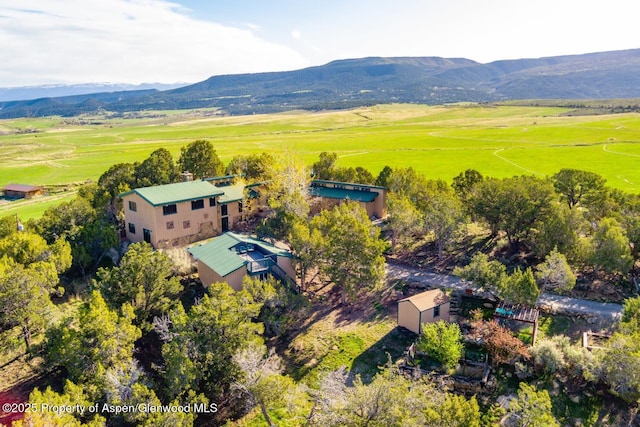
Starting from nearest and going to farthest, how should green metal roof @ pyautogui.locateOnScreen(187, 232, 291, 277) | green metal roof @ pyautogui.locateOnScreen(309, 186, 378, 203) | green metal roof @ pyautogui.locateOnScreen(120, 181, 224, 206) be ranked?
green metal roof @ pyautogui.locateOnScreen(187, 232, 291, 277)
green metal roof @ pyautogui.locateOnScreen(120, 181, 224, 206)
green metal roof @ pyautogui.locateOnScreen(309, 186, 378, 203)

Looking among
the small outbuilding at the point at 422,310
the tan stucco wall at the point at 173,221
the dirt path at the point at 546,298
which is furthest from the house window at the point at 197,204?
the small outbuilding at the point at 422,310

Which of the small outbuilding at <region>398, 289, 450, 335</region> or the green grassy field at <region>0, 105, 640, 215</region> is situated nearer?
the small outbuilding at <region>398, 289, 450, 335</region>

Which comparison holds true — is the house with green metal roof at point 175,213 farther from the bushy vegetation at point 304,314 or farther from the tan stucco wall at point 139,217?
the bushy vegetation at point 304,314

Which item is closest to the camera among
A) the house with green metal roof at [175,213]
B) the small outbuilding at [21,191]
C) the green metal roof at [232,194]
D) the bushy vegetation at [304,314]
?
the bushy vegetation at [304,314]

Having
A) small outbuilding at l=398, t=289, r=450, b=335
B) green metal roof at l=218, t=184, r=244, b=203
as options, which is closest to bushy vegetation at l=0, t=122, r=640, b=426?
small outbuilding at l=398, t=289, r=450, b=335

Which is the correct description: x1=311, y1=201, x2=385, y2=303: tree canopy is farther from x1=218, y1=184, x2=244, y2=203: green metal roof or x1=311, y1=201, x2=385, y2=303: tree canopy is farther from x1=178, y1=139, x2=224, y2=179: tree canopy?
x1=178, y1=139, x2=224, y2=179: tree canopy
